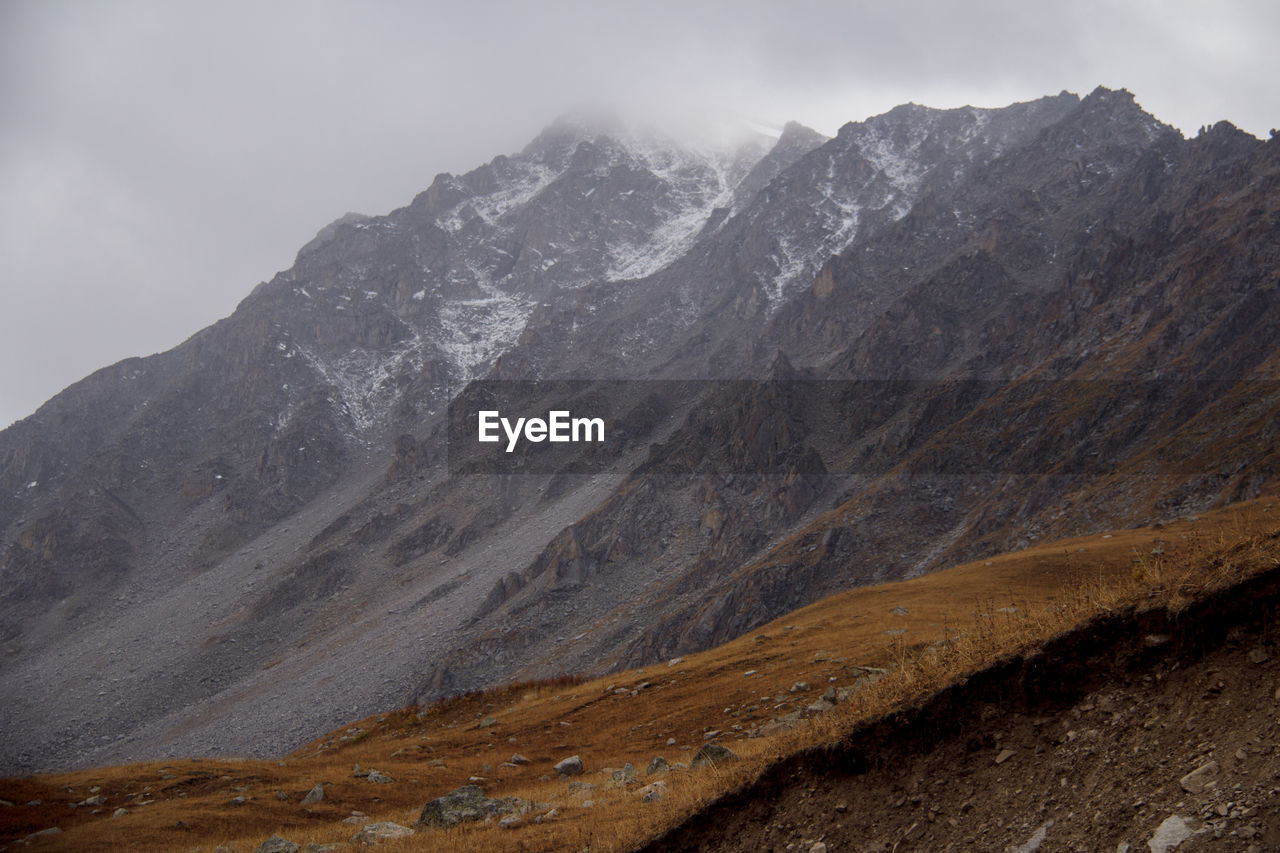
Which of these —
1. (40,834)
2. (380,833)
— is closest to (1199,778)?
(380,833)

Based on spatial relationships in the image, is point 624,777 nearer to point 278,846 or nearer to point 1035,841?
point 278,846

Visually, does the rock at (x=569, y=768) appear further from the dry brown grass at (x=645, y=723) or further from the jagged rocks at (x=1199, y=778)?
the jagged rocks at (x=1199, y=778)

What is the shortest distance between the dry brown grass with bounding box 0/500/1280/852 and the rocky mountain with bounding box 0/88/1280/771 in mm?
31240

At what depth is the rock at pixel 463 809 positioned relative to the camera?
47.2 feet

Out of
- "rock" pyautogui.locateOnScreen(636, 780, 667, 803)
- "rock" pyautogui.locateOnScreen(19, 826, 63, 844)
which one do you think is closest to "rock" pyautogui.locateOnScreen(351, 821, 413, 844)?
"rock" pyautogui.locateOnScreen(636, 780, 667, 803)

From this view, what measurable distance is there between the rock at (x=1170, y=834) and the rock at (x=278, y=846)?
12489 mm

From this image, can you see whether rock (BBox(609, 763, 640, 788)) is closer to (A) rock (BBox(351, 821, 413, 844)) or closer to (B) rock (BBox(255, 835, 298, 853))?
(A) rock (BBox(351, 821, 413, 844))

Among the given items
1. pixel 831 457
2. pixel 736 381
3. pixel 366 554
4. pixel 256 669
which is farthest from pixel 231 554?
pixel 831 457

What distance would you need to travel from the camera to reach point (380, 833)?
554 inches

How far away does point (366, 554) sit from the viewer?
124125 mm

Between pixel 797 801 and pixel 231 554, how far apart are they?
150 meters

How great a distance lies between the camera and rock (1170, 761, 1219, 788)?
687cm

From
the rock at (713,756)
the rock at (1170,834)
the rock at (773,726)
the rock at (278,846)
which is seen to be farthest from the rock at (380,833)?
the rock at (1170,834)

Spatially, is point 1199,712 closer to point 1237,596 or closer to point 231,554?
point 1237,596
